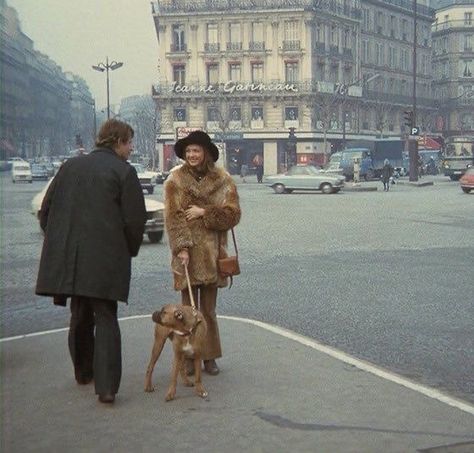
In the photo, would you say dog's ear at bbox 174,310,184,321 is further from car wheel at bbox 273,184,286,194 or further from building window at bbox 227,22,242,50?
building window at bbox 227,22,242,50

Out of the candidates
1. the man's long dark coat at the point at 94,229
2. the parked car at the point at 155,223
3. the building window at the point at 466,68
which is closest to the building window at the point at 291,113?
the building window at the point at 466,68

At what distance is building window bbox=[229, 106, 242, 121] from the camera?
59400 mm

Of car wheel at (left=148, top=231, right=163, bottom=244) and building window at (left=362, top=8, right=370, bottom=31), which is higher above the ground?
building window at (left=362, top=8, right=370, bottom=31)

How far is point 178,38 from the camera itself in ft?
184

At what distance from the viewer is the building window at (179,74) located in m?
58.5

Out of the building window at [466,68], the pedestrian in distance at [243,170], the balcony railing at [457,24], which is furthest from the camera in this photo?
the balcony railing at [457,24]

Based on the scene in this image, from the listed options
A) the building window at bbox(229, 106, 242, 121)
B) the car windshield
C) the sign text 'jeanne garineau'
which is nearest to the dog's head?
the car windshield

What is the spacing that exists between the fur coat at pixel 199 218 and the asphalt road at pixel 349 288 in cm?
111

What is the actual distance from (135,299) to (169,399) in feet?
13.7

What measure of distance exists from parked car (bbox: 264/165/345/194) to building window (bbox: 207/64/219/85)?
24.2m

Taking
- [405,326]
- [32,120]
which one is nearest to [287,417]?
[405,326]

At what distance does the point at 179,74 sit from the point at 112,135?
182ft

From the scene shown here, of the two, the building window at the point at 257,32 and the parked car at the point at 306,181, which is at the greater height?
the building window at the point at 257,32

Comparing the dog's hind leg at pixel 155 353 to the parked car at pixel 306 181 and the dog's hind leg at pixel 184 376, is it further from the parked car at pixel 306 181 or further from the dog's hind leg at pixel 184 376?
the parked car at pixel 306 181
